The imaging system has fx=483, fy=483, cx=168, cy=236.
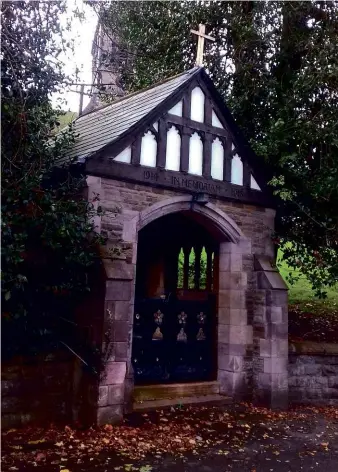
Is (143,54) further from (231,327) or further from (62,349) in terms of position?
(62,349)

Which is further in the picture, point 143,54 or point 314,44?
point 143,54

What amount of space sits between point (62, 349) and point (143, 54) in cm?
804

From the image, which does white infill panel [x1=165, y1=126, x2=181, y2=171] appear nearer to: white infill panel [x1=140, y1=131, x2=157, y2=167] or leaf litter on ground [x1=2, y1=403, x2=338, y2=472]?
white infill panel [x1=140, y1=131, x2=157, y2=167]

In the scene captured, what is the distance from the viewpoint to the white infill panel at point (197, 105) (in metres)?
8.78

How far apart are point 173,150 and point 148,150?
1.77 feet

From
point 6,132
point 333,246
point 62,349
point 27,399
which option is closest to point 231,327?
point 333,246

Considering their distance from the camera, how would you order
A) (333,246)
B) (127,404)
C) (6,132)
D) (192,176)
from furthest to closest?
(333,246), (192,176), (127,404), (6,132)

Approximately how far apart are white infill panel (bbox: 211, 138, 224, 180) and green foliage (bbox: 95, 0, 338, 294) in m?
1.00

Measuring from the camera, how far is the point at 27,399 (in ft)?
22.1

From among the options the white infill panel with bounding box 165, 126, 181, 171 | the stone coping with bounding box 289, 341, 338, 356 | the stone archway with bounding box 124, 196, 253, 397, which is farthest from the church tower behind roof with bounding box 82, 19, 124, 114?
the stone coping with bounding box 289, 341, 338, 356

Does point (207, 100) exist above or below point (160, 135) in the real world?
above

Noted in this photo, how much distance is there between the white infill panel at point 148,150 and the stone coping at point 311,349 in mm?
4316

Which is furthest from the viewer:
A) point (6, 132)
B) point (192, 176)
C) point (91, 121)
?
point (91, 121)

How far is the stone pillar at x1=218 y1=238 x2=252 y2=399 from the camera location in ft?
29.2
